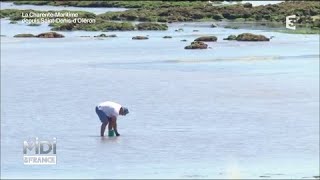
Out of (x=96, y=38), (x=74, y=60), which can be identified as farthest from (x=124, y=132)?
(x=96, y=38)

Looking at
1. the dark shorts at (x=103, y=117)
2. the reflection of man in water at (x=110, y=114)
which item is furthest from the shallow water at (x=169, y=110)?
the dark shorts at (x=103, y=117)

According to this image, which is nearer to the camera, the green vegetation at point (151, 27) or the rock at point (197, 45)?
the rock at point (197, 45)

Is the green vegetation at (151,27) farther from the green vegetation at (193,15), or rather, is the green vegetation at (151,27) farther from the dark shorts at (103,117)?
the dark shorts at (103,117)

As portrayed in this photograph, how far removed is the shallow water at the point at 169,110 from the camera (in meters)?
22.5

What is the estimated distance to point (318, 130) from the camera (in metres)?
27.0

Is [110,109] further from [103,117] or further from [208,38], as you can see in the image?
[208,38]

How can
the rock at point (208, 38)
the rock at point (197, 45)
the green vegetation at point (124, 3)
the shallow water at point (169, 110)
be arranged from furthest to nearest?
the green vegetation at point (124, 3) → the rock at point (208, 38) → the rock at point (197, 45) → the shallow water at point (169, 110)

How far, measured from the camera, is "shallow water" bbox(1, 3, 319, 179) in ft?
73.8

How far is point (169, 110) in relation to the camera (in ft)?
105

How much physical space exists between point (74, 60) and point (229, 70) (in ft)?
34.9

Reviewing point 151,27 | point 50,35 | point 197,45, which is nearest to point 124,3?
point 151,27

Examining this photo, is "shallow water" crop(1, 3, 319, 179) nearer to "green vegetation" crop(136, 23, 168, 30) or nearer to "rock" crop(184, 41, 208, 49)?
"rock" crop(184, 41, 208, 49)

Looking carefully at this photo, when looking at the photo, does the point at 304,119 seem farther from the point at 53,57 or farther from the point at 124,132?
the point at 53,57

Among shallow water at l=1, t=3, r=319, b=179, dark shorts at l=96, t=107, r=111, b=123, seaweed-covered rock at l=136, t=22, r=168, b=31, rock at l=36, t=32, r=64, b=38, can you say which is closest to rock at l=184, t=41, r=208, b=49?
shallow water at l=1, t=3, r=319, b=179
